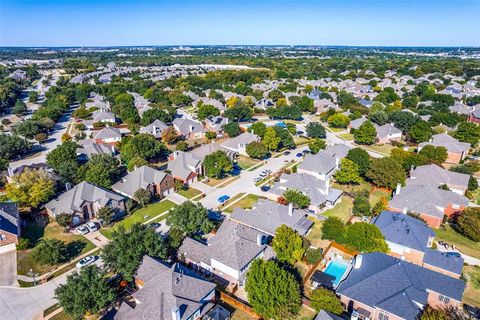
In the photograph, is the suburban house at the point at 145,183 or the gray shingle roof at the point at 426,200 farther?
the suburban house at the point at 145,183

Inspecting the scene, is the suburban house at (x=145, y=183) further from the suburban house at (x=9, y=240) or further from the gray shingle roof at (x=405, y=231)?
the gray shingle roof at (x=405, y=231)

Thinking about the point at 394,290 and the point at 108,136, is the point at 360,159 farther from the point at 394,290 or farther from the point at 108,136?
the point at 108,136

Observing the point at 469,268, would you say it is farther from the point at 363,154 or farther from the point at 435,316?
the point at 363,154

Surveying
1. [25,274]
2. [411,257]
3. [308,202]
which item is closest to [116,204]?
[25,274]

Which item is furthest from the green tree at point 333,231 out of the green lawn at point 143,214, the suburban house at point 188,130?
the suburban house at point 188,130

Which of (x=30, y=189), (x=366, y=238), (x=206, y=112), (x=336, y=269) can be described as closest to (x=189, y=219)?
(x=336, y=269)

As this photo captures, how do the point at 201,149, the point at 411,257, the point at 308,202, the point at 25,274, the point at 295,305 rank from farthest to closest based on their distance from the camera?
the point at 201,149 → the point at 308,202 → the point at 411,257 → the point at 25,274 → the point at 295,305
